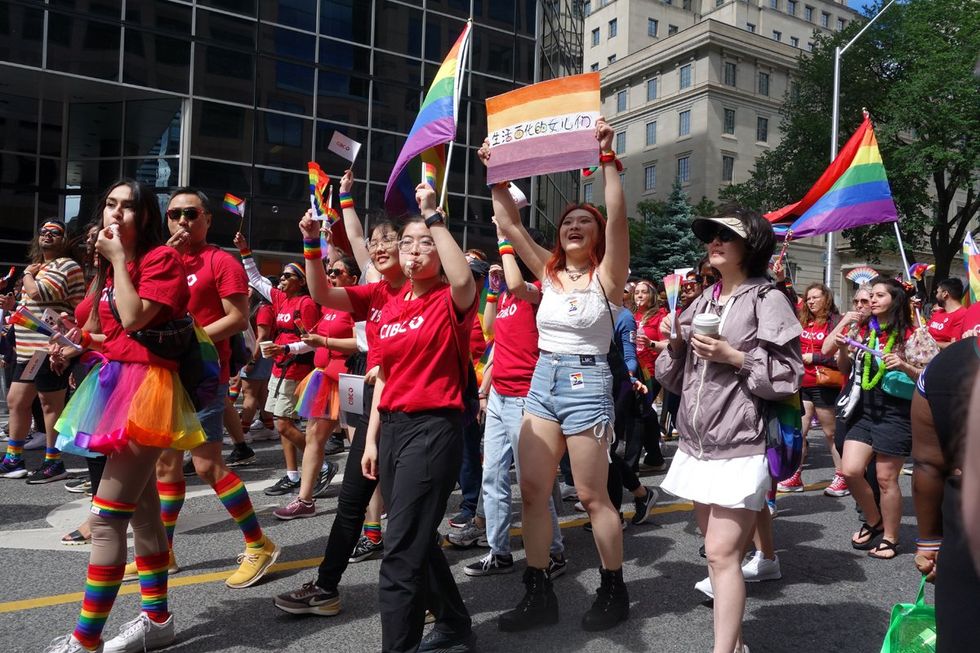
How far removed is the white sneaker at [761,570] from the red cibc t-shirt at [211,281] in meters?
3.42

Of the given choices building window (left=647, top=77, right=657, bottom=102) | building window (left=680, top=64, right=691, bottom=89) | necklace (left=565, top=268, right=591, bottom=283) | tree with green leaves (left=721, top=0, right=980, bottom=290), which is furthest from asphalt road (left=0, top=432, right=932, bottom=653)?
building window (left=647, top=77, right=657, bottom=102)

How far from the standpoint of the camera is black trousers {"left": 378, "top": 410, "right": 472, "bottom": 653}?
2.97 metres

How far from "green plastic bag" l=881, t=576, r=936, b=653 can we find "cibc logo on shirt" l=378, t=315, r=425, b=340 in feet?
6.65

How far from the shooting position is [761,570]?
4.54 meters

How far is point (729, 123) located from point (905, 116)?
26.4 meters

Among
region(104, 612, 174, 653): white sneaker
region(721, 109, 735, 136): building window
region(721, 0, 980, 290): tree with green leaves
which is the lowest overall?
region(104, 612, 174, 653): white sneaker

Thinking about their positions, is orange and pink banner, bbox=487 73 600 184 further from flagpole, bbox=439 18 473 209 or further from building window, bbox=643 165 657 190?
building window, bbox=643 165 657 190

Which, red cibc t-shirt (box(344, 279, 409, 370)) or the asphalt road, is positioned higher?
red cibc t-shirt (box(344, 279, 409, 370))

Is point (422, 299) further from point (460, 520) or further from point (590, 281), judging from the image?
point (460, 520)

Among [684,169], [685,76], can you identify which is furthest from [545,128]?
[685,76]

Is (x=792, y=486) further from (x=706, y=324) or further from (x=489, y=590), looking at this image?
(x=706, y=324)

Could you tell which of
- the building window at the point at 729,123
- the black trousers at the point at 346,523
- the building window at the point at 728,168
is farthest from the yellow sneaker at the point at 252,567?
the building window at the point at 729,123

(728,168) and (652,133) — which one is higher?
(652,133)

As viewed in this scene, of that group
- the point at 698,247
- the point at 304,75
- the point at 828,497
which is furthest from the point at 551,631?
Result: the point at 698,247
